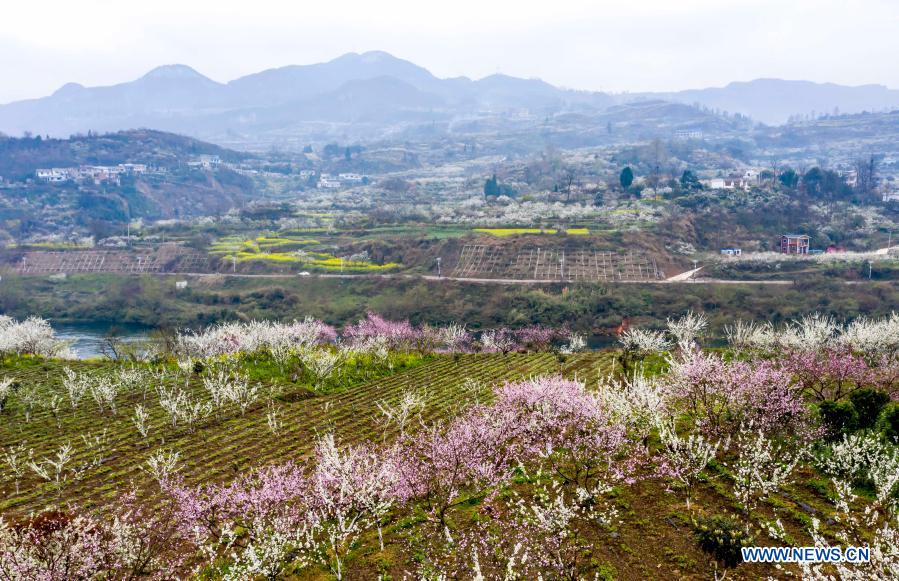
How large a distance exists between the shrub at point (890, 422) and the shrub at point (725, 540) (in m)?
8.83

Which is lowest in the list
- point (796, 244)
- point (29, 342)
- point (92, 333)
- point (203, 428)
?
point (92, 333)

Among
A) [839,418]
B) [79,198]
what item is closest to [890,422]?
[839,418]

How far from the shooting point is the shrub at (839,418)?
19.4 m

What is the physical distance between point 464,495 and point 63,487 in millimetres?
13075

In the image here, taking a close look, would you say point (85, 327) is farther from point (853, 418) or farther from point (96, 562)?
point (853, 418)

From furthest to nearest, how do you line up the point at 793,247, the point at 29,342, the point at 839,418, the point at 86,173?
the point at 86,173, the point at 793,247, the point at 29,342, the point at 839,418

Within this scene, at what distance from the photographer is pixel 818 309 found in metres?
68.8

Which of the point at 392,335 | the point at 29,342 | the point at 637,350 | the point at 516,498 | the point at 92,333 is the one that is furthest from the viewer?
the point at 92,333

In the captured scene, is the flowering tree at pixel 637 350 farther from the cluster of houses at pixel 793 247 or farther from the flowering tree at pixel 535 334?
the cluster of houses at pixel 793 247

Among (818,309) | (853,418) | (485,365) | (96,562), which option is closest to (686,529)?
(853,418)

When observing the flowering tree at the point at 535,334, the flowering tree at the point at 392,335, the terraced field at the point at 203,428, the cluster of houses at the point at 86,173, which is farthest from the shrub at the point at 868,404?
the cluster of houses at the point at 86,173

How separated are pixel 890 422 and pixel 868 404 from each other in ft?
3.92

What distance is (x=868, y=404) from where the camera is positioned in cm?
1981

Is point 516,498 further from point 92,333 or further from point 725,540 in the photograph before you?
point 92,333
